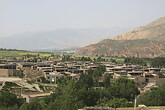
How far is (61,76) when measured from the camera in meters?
50.9

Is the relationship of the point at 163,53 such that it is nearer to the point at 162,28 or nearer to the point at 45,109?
the point at 162,28

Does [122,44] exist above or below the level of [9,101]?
above

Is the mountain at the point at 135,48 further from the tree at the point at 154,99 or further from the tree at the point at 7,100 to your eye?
the tree at the point at 7,100

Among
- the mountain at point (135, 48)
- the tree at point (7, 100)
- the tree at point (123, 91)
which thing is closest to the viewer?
the tree at point (7, 100)

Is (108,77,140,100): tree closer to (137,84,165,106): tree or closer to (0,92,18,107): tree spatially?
(137,84,165,106): tree

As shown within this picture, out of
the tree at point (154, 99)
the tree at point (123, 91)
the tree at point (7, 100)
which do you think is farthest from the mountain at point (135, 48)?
the tree at point (7, 100)

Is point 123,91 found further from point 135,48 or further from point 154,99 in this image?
point 135,48

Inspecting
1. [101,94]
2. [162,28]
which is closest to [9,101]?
[101,94]

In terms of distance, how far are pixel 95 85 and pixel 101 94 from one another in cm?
1287

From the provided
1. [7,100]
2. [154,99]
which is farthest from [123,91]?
[7,100]

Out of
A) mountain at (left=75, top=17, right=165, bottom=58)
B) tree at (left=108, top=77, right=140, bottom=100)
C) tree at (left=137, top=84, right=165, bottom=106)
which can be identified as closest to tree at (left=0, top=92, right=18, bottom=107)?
tree at (left=108, top=77, right=140, bottom=100)

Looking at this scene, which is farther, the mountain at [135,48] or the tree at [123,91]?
the mountain at [135,48]

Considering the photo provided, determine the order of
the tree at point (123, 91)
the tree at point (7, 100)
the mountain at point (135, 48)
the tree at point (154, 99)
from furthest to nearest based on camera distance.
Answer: the mountain at point (135, 48) < the tree at point (123, 91) < the tree at point (154, 99) < the tree at point (7, 100)

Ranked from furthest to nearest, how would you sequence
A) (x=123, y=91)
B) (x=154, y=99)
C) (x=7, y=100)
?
1. (x=123, y=91)
2. (x=154, y=99)
3. (x=7, y=100)
